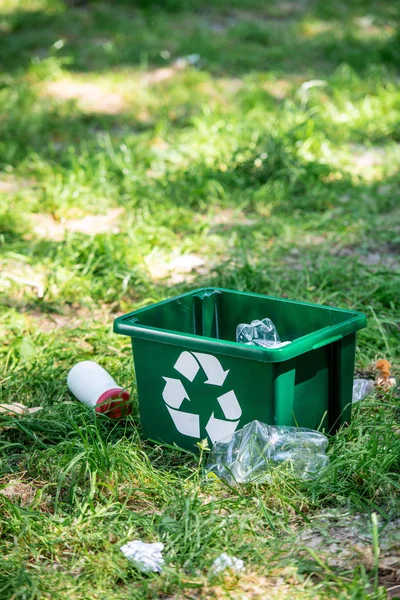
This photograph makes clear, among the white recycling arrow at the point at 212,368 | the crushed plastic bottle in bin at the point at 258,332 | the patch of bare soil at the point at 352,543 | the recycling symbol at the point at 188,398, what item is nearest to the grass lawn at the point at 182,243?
the patch of bare soil at the point at 352,543

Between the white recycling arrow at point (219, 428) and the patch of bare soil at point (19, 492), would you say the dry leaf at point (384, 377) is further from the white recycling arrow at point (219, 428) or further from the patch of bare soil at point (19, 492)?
the patch of bare soil at point (19, 492)

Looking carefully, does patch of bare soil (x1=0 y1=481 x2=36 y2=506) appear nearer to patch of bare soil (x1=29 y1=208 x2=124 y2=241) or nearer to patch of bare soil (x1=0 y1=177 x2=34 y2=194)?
patch of bare soil (x1=29 y1=208 x2=124 y2=241)

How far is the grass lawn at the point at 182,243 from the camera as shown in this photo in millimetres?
1941

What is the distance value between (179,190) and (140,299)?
136cm

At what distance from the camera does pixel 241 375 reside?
223 cm

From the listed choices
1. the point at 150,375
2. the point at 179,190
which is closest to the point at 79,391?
the point at 150,375

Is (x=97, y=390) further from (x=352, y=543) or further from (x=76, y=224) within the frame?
(x=76, y=224)

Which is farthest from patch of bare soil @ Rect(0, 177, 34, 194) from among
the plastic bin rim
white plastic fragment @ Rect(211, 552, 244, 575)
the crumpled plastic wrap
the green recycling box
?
white plastic fragment @ Rect(211, 552, 244, 575)

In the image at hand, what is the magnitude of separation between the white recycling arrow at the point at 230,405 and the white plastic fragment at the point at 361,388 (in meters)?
0.54

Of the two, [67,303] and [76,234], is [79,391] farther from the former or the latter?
[76,234]

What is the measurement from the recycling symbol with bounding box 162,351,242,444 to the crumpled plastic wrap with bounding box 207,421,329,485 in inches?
2.7

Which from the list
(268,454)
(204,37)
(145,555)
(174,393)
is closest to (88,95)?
(204,37)

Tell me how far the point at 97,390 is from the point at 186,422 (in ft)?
1.45

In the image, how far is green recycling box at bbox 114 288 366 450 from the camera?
7.23 feet
